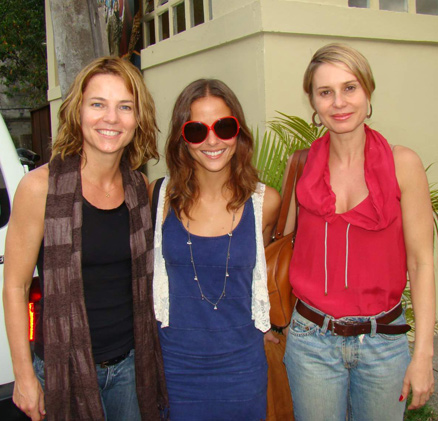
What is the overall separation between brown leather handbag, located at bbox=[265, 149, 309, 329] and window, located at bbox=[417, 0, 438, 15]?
3555 millimetres

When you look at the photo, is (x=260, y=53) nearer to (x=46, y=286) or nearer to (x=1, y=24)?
(x=46, y=286)

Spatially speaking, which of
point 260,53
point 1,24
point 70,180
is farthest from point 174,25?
point 1,24

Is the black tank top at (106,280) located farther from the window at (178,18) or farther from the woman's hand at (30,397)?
the window at (178,18)

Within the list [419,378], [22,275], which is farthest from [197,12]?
[419,378]

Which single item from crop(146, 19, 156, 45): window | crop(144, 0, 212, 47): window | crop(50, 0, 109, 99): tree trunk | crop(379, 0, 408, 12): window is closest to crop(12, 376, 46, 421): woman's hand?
crop(50, 0, 109, 99): tree trunk

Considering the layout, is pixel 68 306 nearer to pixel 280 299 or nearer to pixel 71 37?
pixel 280 299

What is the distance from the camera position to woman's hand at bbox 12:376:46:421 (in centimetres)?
193

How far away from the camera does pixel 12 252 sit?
75.0 inches

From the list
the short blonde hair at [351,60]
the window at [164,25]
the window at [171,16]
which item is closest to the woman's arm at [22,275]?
the short blonde hair at [351,60]

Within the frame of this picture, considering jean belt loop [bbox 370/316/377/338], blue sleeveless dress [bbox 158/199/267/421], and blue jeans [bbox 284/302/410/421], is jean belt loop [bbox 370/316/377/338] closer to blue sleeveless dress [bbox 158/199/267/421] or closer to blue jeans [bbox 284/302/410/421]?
blue jeans [bbox 284/302/410/421]

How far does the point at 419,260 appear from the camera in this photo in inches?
76.2

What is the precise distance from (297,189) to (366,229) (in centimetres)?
38

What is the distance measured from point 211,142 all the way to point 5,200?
111 cm

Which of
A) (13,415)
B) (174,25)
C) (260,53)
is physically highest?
(174,25)
